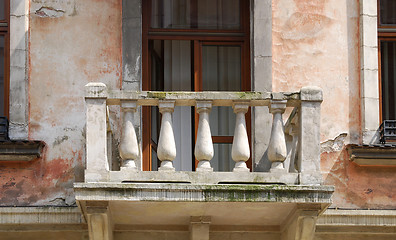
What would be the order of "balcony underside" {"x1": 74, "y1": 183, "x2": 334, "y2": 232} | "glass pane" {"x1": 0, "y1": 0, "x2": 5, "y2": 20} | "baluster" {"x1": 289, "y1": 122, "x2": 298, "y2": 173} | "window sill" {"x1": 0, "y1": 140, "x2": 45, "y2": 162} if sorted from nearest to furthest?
"balcony underside" {"x1": 74, "y1": 183, "x2": 334, "y2": 232} < "baluster" {"x1": 289, "y1": 122, "x2": 298, "y2": 173} < "window sill" {"x1": 0, "y1": 140, "x2": 45, "y2": 162} < "glass pane" {"x1": 0, "y1": 0, "x2": 5, "y2": 20}

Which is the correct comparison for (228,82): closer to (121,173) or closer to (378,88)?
(378,88)

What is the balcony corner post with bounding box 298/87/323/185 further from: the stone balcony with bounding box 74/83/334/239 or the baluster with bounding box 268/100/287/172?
the baluster with bounding box 268/100/287/172

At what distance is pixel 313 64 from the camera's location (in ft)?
37.8

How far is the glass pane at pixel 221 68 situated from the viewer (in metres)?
11.9

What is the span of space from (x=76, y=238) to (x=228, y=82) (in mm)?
2588

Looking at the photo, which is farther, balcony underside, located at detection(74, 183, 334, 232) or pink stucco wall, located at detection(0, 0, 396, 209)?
pink stucco wall, located at detection(0, 0, 396, 209)

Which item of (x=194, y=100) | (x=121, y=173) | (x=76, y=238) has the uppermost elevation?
(x=194, y=100)

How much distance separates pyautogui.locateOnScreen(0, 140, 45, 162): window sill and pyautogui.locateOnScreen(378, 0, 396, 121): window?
3.93 meters

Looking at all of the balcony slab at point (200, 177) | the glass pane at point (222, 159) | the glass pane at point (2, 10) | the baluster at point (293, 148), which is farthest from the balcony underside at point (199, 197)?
the glass pane at point (2, 10)

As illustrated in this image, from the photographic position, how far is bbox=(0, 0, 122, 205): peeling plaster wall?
10961 millimetres

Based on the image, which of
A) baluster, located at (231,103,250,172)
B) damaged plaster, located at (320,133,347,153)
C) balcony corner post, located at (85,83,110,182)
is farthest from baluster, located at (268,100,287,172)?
balcony corner post, located at (85,83,110,182)

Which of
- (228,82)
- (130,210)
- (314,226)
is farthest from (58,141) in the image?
(314,226)

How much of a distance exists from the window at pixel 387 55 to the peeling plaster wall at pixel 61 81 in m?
3.01

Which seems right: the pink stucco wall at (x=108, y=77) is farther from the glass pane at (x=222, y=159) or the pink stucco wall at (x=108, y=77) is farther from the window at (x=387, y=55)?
the glass pane at (x=222, y=159)
